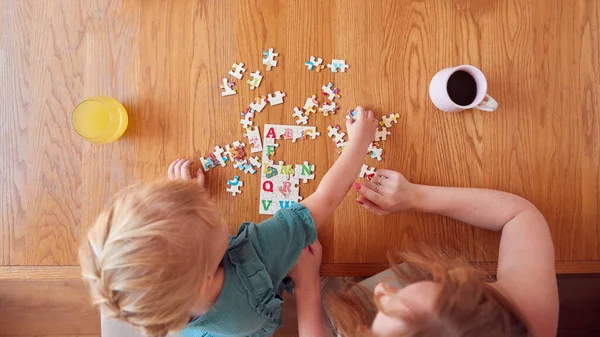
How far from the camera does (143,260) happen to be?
0.73m

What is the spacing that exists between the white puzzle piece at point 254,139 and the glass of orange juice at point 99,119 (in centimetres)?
36

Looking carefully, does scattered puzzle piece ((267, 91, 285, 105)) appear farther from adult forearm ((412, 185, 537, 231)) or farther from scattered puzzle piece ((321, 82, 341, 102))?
adult forearm ((412, 185, 537, 231))

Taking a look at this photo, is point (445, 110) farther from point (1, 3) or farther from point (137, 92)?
point (1, 3)

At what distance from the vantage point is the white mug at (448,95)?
3.59 ft

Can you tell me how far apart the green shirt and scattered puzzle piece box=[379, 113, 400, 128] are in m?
0.36

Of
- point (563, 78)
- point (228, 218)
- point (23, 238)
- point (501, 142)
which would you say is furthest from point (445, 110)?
point (23, 238)

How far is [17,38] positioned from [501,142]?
1462 millimetres

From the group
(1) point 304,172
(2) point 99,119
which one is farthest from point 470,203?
(2) point 99,119

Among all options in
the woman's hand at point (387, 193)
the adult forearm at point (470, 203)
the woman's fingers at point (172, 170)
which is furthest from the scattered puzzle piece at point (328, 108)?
the woman's fingers at point (172, 170)

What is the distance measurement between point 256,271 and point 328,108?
1.67ft

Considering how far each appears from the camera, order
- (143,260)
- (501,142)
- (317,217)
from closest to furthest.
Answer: (143,260) < (317,217) < (501,142)

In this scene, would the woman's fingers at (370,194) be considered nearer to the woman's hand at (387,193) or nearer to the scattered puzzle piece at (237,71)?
the woman's hand at (387,193)

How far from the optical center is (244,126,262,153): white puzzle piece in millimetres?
1172

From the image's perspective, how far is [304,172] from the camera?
1.17 m
